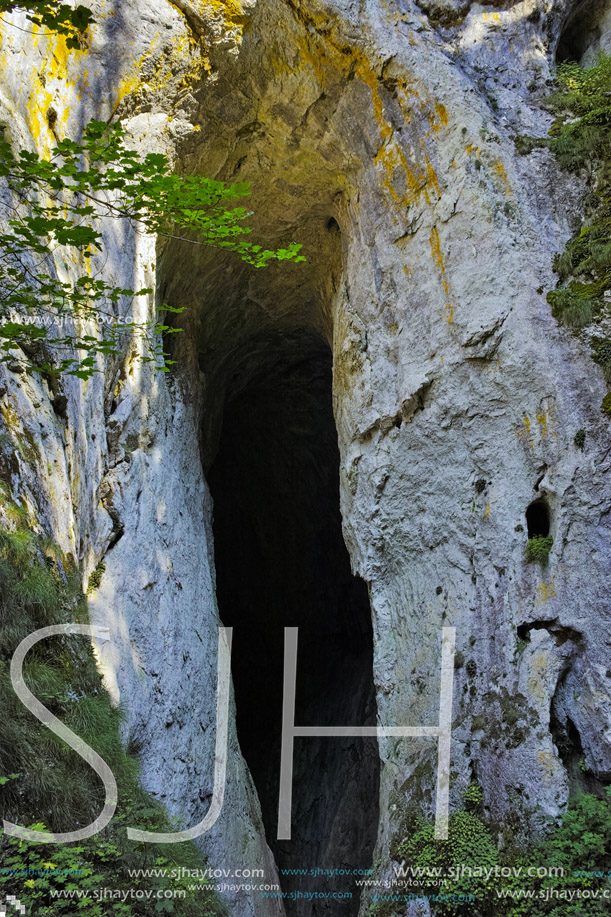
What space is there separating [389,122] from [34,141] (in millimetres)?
3534

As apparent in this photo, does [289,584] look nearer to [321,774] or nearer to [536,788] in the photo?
[321,774]

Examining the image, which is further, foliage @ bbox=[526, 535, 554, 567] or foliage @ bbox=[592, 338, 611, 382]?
foliage @ bbox=[592, 338, 611, 382]

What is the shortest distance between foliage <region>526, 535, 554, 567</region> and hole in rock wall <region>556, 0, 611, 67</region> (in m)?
5.65

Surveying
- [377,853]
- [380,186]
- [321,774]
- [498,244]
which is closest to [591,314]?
[498,244]

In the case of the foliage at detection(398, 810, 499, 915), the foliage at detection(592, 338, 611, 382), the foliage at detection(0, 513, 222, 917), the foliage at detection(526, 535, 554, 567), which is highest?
the foliage at detection(592, 338, 611, 382)

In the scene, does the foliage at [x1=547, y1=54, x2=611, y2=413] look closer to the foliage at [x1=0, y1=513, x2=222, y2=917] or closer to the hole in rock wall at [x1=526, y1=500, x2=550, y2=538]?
the hole in rock wall at [x1=526, y1=500, x2=550, y2=538]

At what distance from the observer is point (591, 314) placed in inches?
221

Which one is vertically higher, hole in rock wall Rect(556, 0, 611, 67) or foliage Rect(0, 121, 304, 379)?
hole in rock wall Rect(556, 0, 611, 67)

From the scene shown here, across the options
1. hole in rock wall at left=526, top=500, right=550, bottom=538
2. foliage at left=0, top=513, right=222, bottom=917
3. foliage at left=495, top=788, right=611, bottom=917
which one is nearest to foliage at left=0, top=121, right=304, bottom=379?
foliage at left=0, top=513, right=222, bottom=917

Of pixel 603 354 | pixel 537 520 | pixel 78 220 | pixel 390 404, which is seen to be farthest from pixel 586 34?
pixel 78 220

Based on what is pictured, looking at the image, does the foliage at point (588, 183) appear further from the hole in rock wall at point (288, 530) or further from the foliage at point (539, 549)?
the hole in rock wall at point (288, 530)

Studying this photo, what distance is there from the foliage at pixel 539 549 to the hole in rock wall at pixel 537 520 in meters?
0.17

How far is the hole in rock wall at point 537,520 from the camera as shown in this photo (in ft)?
18.0

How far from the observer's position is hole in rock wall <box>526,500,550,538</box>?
549 cm
